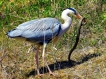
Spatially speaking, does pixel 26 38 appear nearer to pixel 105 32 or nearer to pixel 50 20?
pixel 50 20

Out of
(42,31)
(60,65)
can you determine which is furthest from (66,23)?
(60,65)

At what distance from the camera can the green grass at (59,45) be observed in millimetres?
7457

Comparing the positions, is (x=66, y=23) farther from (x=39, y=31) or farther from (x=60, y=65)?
(x=60, y=65)

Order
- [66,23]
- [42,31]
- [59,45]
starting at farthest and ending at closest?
[59,45] → [66,23] → [42,31]

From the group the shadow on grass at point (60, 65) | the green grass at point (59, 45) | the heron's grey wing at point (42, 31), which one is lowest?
the shadow on grass at point (60, 65)

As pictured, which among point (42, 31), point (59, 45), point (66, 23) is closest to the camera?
point (42, 31)

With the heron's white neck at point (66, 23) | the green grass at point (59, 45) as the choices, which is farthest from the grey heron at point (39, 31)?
the green grass at point (59, 45)

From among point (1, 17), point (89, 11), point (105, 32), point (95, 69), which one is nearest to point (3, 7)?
point (1, 17)

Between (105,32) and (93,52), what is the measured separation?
0.81 meters

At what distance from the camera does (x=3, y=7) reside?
10.5 metres

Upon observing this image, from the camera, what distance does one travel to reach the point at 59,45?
8.51 m

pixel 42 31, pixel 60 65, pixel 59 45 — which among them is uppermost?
pixel 42 31

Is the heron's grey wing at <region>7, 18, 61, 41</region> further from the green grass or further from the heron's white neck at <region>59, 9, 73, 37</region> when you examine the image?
the green grass

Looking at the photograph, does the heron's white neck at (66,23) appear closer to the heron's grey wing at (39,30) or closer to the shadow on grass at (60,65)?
the heron's grey wing at (39,30)
